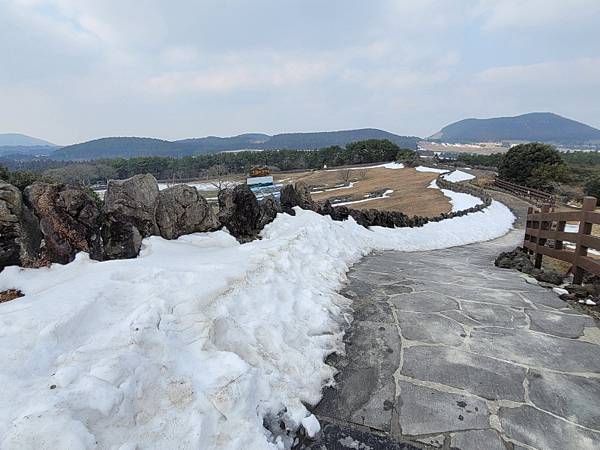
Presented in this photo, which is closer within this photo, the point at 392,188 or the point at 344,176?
the point at 392,188

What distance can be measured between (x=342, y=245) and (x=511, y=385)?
4.37m

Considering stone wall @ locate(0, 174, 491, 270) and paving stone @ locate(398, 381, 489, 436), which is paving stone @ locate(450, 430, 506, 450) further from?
stone wall @ locate(0, 174, 491, 270)

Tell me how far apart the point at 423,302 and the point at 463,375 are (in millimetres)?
1650

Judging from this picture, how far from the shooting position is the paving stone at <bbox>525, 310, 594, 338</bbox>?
3709mm

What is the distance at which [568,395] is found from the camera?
8.78 ft

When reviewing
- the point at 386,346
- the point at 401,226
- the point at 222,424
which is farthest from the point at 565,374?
the point at 401,226

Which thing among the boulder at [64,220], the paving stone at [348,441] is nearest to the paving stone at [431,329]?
the paving stone at [348,441]

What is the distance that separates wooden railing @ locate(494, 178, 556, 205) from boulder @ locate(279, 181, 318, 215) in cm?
Answer: 2132

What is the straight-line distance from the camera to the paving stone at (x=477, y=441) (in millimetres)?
2215

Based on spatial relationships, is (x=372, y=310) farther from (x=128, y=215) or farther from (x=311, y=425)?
(x=128, y=215)

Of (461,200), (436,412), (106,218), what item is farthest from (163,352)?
(461,200)

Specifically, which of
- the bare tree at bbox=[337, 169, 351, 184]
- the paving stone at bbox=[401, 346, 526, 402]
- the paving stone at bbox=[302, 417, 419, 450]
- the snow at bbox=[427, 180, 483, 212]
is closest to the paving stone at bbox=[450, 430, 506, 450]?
the paving stone at bbox=[302, 417, 419, 450]

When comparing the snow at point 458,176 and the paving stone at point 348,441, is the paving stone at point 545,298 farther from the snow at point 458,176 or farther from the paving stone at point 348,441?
the snow at point 458,176

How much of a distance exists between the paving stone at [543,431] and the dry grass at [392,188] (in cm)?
888
